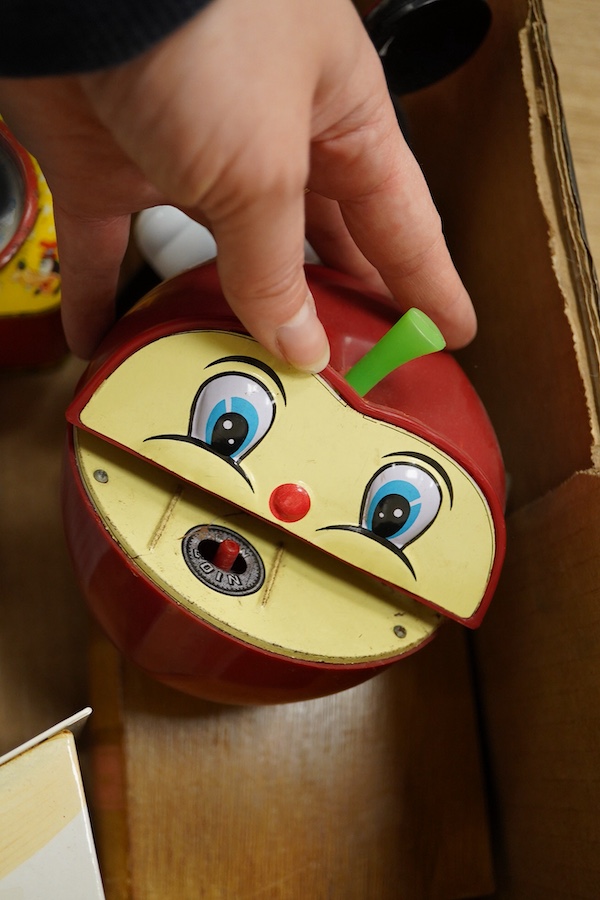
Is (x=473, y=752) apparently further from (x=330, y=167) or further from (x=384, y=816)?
(x=330, y=167)

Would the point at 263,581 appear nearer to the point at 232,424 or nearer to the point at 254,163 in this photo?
the point at 232,424

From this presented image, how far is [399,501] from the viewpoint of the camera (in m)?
0.39

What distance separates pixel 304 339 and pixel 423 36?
1.15 feet

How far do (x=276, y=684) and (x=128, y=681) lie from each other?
0.17 m

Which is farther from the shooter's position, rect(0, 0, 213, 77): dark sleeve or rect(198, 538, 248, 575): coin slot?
rect(198, 538, 248, 575): coin slot

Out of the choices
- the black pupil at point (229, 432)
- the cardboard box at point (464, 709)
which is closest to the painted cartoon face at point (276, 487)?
the black pupil at point (229, 432)

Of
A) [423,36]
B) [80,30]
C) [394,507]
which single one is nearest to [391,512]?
Answer: [394,507]

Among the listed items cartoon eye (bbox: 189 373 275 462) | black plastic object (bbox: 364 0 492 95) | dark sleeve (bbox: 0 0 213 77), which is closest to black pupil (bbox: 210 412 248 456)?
cartoon eye (bbox: 189 373 275 462)

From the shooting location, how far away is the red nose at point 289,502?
1.28 ft

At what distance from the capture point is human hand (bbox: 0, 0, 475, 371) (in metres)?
0.25

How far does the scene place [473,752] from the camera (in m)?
0.59

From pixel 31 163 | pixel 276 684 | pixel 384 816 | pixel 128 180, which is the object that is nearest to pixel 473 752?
pixel 384 816

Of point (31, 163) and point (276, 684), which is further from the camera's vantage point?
point (31, 163)

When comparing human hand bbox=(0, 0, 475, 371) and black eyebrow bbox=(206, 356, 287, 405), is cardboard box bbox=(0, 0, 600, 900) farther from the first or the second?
black eyebrow bbox=(206, 356, 287, 405)
